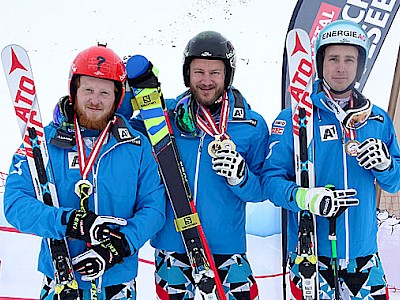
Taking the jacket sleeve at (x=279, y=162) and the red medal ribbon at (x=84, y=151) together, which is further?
the jacket sleeve at (x=279, y=162)

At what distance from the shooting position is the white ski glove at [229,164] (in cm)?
219

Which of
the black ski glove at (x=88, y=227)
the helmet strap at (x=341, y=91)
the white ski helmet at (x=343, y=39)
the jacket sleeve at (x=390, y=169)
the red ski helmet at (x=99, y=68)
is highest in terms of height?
the white ski helmet at (x=343, y=39)

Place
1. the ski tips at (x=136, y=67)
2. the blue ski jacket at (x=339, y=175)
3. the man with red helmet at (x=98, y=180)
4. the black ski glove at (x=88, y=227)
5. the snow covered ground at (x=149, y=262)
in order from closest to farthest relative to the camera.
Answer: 1. the black ski glove at (x=88, y=227)
2. the man with red helmet at (x=98, y=180)
3. the blue ski jacket at (x=339, y=175)
4. the ski tips at (x=136, y=67)
5. the snow covered ground at (x=149, y=262)

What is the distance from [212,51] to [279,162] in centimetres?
63

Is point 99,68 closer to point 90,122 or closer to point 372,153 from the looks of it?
point 90,122

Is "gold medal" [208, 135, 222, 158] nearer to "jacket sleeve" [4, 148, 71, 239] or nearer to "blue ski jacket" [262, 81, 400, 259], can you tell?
"blue ski jacket" [262, 81, 400, 259]

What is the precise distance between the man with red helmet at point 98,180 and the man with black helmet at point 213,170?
0.87 ft

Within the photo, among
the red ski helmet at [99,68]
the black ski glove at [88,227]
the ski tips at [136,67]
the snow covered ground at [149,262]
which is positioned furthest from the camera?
the snow covered ground at [149,262]

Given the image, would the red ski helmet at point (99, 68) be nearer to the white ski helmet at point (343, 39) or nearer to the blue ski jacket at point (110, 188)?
the blue ski jacket at point (110, 188)

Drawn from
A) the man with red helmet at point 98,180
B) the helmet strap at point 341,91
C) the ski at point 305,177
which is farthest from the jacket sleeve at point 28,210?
the helmet strap at point 341,91

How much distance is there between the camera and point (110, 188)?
6.79 feet

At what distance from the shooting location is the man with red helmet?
1981 millimetres

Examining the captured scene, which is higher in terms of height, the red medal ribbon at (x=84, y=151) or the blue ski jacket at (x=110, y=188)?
the red medal ribbon at (x=84, y=151)

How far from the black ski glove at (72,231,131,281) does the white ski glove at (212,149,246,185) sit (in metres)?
0.52
